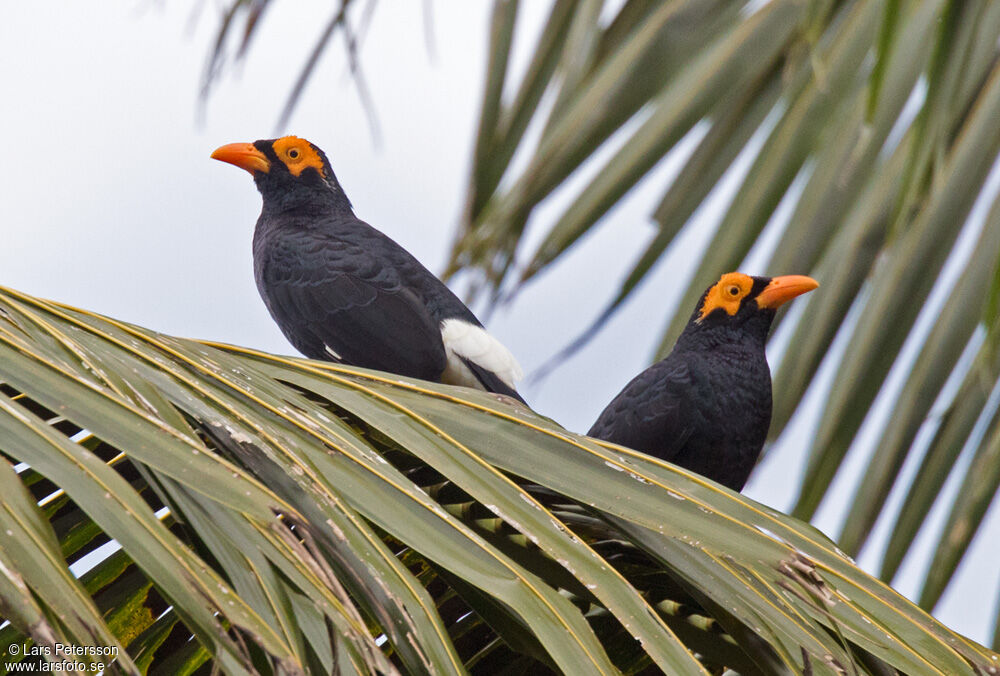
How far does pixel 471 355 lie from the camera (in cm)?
297

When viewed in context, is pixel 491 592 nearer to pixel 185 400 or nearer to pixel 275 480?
pixel 275 480

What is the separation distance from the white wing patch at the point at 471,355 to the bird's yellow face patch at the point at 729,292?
1.87ft

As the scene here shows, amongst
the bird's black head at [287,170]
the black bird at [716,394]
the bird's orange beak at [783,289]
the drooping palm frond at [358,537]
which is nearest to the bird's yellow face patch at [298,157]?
the bird's black head at [287,170]

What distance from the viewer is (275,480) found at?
1.25 m

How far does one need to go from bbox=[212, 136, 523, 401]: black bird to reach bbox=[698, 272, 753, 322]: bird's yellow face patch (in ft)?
1.86

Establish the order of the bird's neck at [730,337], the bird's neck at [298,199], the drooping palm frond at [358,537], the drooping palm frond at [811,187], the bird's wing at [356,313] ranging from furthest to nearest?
1. the bird's neck at [298,199]
2. the bird's neck at [730,337]
3. the bird's wing at [356,313]
4. the drooping palm frond at [811,187]
5. the drooping palm frond at [358,537]

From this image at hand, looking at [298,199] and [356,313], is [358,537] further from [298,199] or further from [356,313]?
[298,199]

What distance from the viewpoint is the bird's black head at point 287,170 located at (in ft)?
10.9

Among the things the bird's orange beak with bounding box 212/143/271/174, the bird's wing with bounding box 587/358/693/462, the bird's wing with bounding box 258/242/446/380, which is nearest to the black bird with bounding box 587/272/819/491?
the bird's wing with bounding box 587/358/693/462

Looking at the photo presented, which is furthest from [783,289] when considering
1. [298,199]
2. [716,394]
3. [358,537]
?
[358,537]

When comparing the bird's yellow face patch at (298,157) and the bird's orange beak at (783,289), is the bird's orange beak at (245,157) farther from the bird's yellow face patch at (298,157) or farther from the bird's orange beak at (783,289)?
the bird's orange beak at (783,289)

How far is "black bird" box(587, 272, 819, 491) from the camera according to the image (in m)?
2.94

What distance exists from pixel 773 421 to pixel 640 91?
88 cm

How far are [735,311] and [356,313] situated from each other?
3.30ft
